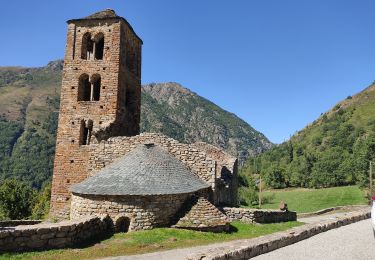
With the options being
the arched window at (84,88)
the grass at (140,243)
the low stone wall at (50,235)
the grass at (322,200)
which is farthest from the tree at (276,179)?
the low stone wall at (50,235)

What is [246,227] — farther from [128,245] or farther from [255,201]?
[255,201]

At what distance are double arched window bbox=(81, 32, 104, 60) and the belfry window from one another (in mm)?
4455

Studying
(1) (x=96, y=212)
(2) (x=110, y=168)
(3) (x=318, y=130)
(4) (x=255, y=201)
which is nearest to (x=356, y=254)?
(1) (x=96, y=212)

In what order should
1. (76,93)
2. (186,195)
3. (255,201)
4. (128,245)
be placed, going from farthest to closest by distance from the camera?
(255,201) < (76,93) < (186,195) < (128,245)

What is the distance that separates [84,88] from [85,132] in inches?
123

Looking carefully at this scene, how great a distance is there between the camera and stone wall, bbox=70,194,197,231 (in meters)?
15.6

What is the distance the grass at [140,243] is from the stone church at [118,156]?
69 centimetres

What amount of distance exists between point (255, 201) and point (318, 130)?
69.6 meters

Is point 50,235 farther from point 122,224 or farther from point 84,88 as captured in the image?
point 84,88

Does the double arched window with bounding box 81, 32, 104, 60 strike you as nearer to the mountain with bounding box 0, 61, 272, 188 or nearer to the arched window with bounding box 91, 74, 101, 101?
the arched window with bounding box 91, 74, 101, 101

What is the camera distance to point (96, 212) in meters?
15.9

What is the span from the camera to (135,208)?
616 inches

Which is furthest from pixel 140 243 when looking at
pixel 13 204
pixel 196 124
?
pixel 196 124

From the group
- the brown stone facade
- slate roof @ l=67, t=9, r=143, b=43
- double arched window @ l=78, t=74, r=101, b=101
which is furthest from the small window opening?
slate roof @ l=67, t=9, r=143, b=43
